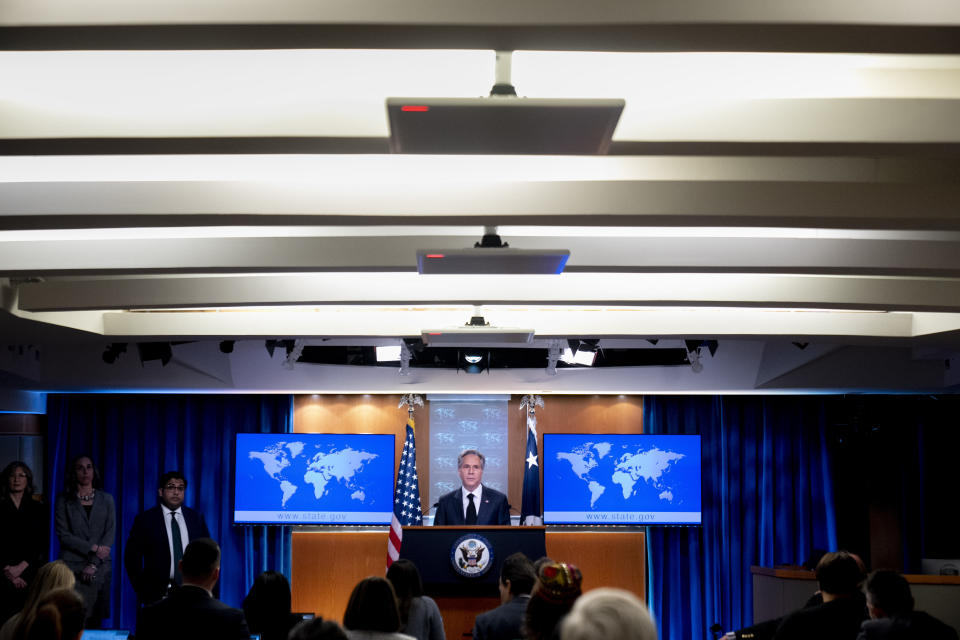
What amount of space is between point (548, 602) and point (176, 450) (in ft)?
25.6

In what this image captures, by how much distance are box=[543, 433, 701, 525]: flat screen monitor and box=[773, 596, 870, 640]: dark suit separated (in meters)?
5.36

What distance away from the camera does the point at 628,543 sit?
9.48 meters

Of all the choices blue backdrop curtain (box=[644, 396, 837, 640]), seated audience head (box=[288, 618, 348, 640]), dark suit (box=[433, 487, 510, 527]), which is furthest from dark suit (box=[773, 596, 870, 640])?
blue backdrop curtain (box=[644, 396, 837, 640])

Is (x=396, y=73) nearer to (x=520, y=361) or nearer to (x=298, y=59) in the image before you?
(x=298, y=59)

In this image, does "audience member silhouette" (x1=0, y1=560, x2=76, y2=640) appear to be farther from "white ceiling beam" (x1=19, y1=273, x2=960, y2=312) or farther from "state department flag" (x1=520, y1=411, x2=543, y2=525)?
"state department flag" (x1=520, y1=411, x2=543, y2=525)

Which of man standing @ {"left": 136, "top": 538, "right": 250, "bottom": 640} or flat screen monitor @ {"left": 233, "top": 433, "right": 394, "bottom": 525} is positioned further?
flat screen monitor @ {"left": 233, "top": 433, "right": 394, "bottom": 525}

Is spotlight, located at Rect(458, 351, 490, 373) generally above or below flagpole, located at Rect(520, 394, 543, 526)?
above

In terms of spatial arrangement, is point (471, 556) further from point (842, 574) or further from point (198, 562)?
point (198, 562)

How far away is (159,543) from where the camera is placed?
8.77m

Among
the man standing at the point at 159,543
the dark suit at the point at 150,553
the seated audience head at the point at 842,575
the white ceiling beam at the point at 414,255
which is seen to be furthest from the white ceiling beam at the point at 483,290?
the dark suit at the point at 150,553

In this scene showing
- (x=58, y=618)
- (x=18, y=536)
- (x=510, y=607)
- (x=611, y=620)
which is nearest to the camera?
(x=611, y=620)

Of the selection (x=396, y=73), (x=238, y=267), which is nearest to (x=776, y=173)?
(x=396, y=73)

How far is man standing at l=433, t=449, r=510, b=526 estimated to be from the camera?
369 inches

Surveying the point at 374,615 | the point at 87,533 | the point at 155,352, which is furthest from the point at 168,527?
the point at 374,615
